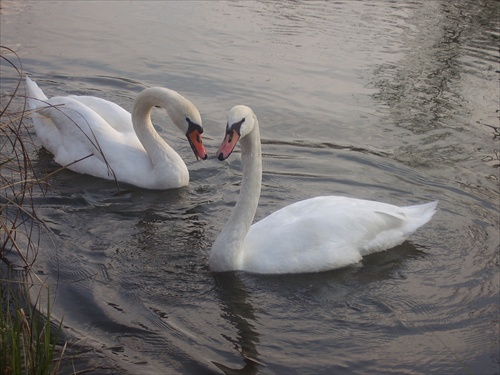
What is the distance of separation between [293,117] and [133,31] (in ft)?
18.2

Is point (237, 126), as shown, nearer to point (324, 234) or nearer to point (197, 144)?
point (324, 234)

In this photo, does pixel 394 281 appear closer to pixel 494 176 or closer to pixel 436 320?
pixel 436 320

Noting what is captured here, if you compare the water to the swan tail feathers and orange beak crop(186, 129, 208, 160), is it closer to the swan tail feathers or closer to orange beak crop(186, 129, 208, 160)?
the swan tail feathers

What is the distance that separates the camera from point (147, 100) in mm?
8078

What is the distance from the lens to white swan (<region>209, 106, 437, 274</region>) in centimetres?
601

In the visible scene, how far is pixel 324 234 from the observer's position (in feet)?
20.2

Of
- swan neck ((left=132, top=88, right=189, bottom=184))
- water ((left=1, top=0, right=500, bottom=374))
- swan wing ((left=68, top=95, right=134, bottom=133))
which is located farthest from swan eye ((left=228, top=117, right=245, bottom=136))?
swan wing ((left=68, top=95, right=134, bottom=133))

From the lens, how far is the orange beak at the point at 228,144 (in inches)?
212

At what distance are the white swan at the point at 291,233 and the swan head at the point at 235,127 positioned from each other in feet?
0.10

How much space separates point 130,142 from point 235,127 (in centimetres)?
325

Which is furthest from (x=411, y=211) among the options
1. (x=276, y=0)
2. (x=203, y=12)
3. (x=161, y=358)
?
(x=276, y=0)

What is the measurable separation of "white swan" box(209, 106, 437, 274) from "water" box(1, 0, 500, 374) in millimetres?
155

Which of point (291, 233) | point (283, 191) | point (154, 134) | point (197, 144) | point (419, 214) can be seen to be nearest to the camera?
point (291, 233)

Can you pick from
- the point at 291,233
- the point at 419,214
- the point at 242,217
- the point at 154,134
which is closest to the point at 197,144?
the point at 154,134
